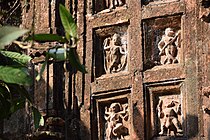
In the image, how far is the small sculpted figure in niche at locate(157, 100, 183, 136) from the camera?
5.96m

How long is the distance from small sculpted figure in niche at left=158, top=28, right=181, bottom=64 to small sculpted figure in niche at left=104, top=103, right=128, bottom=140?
0.54 metres

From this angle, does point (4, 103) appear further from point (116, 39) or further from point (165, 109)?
point (116, 39)

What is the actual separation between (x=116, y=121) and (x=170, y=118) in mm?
491

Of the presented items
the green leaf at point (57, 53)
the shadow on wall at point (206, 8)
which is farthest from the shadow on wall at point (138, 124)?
the green leaf at point (57, 53)

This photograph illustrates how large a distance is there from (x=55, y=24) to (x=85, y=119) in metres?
0.91

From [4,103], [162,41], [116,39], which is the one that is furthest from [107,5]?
[4,103]

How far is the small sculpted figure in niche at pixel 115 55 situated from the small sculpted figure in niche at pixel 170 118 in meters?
0.58

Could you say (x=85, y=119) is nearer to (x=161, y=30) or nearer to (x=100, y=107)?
(x=100, y=107)

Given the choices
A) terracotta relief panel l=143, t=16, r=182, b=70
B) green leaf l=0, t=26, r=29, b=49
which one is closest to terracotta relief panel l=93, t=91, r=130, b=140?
terracotta relief panel l=143, t=16, r=182, b=70

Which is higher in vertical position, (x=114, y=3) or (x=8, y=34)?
(x=114, y=3)

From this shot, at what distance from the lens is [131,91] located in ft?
20.4

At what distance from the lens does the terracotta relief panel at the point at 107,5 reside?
6555 millimetres

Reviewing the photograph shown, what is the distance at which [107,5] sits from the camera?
261 inches

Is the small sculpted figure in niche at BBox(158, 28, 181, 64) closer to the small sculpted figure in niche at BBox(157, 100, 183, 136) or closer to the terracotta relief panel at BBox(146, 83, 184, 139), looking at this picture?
the terracotta relief panel at BBox(146, 83, 184, 139)
